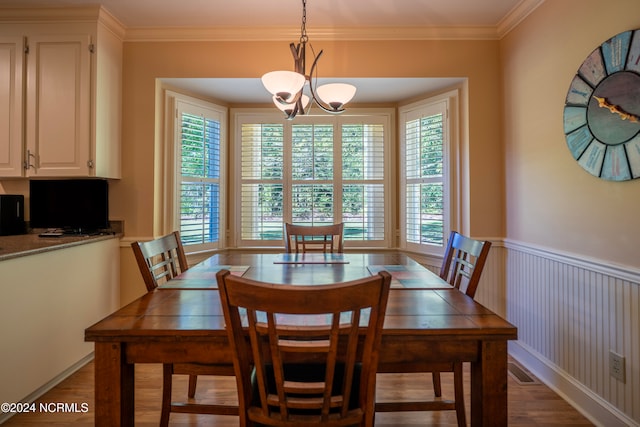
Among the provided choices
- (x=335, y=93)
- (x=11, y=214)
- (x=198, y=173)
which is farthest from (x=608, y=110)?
(x=11, y=214)

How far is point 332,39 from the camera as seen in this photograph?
280 cm

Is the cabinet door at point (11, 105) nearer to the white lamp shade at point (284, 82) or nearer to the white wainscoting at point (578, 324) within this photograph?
the white lamp shade at point (284, 82)

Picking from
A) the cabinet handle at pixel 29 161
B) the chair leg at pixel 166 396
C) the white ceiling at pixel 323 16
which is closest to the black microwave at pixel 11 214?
the cabinet handle at pixel 29 161

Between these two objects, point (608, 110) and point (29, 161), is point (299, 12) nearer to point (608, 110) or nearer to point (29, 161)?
point (608, 110)

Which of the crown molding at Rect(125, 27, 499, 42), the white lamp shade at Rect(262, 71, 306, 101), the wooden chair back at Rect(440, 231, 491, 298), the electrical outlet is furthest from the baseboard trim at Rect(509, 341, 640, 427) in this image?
the crown molding at Rect(125, 27, 499, 42)

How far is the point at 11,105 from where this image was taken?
252cm

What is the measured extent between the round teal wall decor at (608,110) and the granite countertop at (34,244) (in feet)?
10.5

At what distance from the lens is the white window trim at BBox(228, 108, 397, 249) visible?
3.44m

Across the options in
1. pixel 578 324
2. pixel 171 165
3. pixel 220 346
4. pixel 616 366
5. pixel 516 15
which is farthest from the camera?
pixel 171 165

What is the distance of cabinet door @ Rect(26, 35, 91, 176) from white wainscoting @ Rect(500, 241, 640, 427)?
11.2ft

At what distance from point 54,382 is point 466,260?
8.74 feet

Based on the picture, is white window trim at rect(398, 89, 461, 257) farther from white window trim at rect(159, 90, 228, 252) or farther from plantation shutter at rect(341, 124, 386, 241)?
white window trim at rect(159, 90, 228, 252)

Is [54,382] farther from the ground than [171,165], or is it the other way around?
[171,165]

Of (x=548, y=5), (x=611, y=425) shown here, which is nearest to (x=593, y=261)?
(x=611, y=425)
